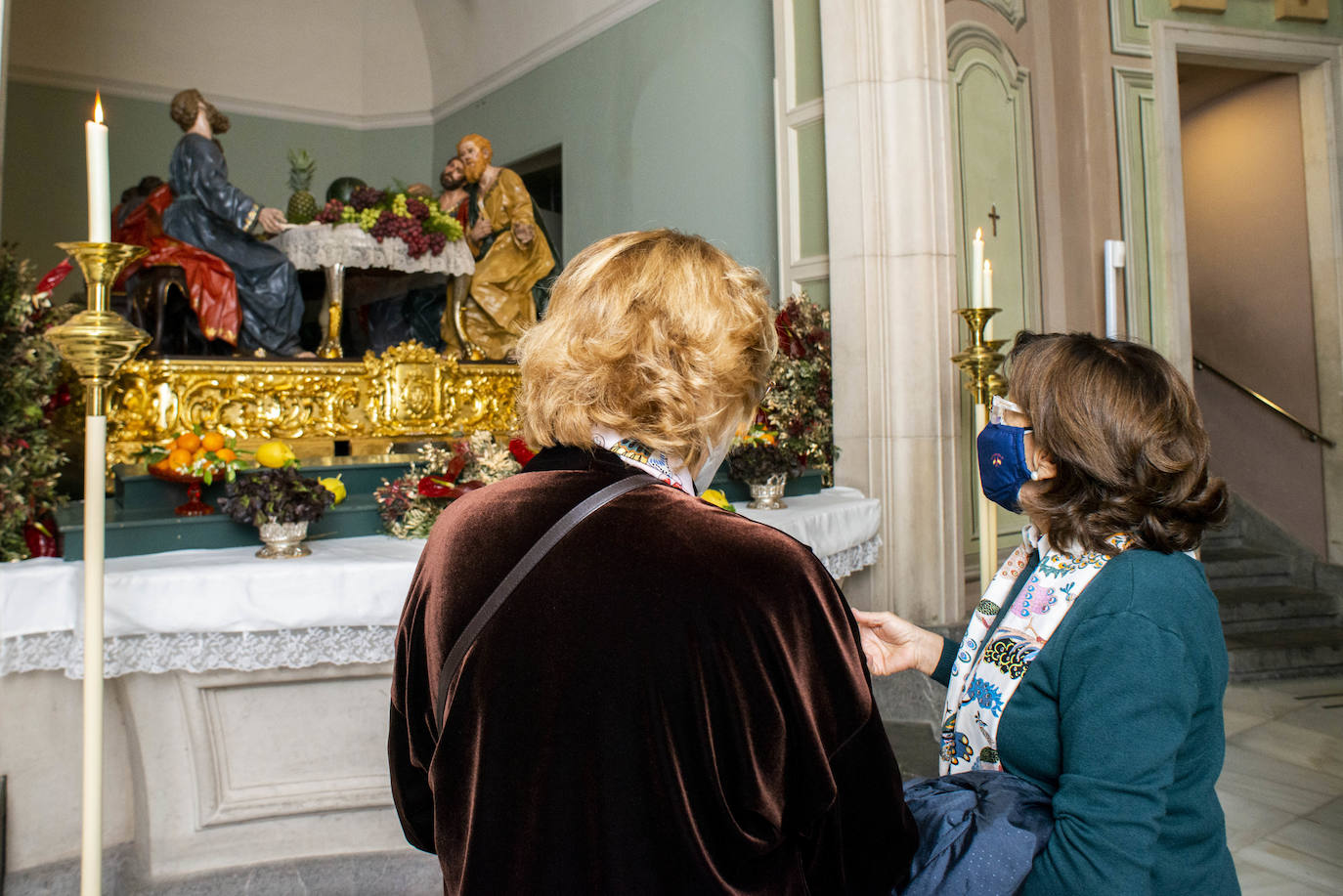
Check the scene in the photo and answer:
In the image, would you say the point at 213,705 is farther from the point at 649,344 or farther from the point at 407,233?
the point at 407,233

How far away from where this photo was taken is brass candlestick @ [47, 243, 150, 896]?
215 centimetres

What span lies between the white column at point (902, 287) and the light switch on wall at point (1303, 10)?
137 inches

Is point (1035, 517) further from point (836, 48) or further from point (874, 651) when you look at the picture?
point (836, 48)

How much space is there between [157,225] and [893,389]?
4.41 m

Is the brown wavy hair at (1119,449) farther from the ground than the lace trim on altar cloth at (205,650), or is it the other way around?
the brown wavy hair at (1119,449)

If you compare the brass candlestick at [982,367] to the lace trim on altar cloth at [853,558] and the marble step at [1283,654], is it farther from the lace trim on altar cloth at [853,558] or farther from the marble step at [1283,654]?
the marble step at [1283,654]

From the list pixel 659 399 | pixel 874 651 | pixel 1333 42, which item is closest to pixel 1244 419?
pixel 1333 42

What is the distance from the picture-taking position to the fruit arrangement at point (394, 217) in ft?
18.8

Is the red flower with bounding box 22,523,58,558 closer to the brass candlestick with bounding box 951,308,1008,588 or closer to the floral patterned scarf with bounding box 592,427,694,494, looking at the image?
the floral patterned scarf with bounding box 592,427,694,494

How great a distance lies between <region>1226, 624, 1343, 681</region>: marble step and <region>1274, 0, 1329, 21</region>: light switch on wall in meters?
4.43

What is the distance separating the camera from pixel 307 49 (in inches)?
441

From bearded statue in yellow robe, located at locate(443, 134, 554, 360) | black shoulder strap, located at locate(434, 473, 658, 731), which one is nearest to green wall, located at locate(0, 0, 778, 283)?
bearded statue in yellow robe, located at locate(443, 134, 554, 360)

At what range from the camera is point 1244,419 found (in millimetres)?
8344

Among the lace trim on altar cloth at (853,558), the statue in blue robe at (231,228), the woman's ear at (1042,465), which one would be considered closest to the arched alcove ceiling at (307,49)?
the statue in blue robe at (231,228)
